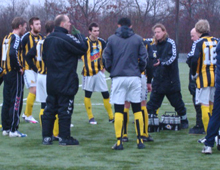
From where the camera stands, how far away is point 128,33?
6.41 m

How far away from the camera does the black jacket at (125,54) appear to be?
6379mm

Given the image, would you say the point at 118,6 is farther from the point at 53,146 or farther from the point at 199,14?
the point at 53,146

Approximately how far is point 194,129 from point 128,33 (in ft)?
7.99

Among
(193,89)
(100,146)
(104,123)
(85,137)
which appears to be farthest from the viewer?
(104,123)

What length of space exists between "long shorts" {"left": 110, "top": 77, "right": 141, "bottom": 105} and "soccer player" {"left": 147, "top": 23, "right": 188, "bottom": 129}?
1544mm

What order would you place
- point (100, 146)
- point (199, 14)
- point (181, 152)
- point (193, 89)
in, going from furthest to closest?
point (199, 14), point (193, 89), point (100, 146), point (181, 152)

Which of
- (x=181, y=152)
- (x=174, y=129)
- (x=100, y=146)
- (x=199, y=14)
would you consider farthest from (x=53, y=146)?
(x=199, y=14)

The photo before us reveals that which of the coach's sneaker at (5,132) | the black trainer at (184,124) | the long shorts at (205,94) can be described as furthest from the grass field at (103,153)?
the long shorts at (205,94)

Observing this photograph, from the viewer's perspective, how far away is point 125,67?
638 centimetres

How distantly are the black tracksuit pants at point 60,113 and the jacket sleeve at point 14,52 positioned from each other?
3.02ft

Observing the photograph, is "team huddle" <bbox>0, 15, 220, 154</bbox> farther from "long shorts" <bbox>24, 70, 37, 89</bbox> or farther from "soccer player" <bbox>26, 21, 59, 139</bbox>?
"long shorts" <bbox>24, 70, 37, 89</bbox>

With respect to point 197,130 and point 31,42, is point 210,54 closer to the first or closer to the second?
point 197,130

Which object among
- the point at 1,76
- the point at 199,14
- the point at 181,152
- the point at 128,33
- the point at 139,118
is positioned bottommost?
the point at 181,152

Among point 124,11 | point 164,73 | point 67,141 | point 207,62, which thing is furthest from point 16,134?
point 124,11
